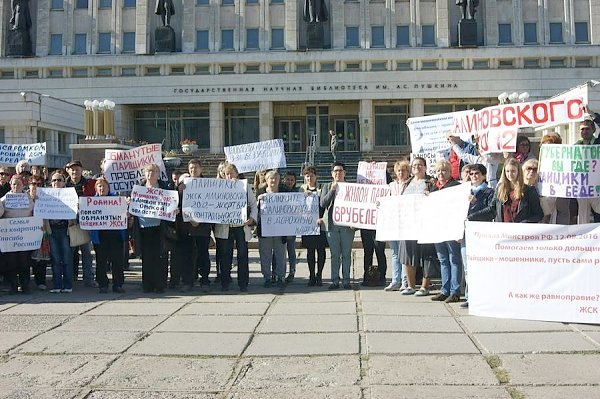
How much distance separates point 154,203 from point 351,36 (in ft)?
123

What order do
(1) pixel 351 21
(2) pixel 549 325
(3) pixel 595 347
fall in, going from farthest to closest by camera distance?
(1) pixel 351 21 < (2) pixel 549 325 < (3) pixel 595 347

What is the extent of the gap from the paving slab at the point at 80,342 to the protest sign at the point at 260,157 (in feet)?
18.2

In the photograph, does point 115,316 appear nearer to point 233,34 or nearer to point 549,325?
point 549,325

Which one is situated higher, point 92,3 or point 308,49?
point 92,3

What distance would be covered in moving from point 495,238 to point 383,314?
164 cm

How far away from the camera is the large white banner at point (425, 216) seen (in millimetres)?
8789

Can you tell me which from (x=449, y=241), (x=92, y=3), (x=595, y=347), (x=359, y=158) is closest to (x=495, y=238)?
(x=449, y=241)

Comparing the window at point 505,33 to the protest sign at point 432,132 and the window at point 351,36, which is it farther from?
the protest sign at point 432,132

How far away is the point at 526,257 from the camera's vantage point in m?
7.73

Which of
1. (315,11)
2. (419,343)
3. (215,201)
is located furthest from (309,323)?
(315,11)

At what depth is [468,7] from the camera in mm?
43500

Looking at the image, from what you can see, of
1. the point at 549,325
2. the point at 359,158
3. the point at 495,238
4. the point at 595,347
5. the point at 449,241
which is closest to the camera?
the point at 595,347

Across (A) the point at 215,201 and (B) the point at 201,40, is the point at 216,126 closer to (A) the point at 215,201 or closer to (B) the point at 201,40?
(B) the point at 201,40

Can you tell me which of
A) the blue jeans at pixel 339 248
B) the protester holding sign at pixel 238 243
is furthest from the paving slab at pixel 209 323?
the blue jeans at pixel 339 248
